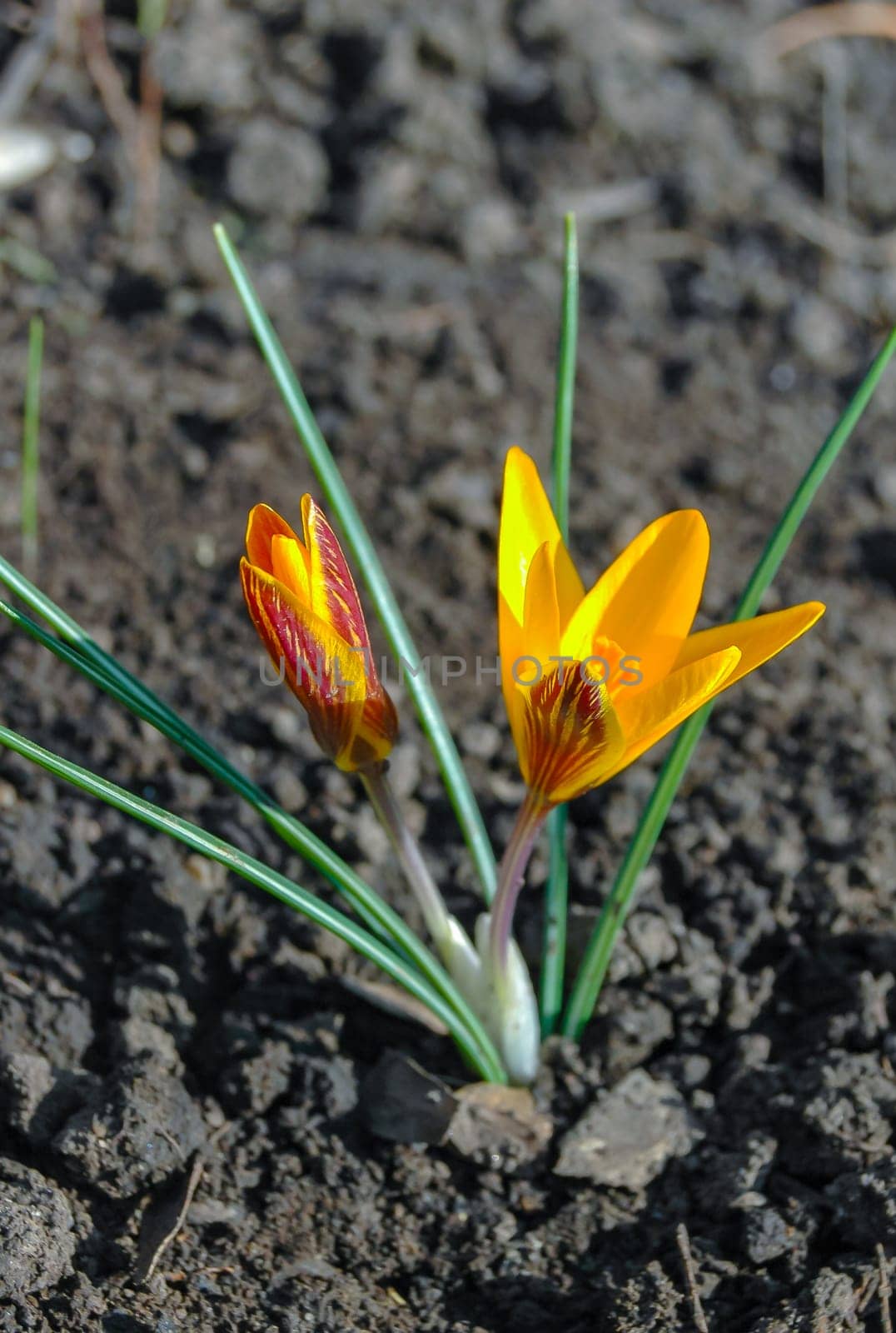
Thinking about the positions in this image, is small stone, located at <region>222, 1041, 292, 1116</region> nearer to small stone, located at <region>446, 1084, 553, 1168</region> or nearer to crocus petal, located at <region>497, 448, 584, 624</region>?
small stone, located at <region>446, 1084, 553, 1168</region>

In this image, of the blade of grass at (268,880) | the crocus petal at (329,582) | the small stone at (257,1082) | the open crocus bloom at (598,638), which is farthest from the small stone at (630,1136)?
the crocus petal at (329,582)

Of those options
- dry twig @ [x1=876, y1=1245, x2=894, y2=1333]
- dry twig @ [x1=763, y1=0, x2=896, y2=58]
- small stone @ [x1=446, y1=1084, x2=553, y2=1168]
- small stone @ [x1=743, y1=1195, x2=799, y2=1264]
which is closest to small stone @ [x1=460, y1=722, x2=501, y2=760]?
small stone @ [x1=446, y1=1084, x2=553, y2=1168]

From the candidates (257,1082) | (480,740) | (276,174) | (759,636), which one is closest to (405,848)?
(257,1082)

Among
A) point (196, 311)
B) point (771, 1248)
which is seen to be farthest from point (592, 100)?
point (771, 1248)

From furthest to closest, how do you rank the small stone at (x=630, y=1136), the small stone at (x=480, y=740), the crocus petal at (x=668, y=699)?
the small stone at (x=480, y=740) → the small stone at (x=630, y=1136) → the crocus petal at (x=668, y=699)

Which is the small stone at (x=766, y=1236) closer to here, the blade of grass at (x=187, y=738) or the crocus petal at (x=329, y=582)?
the blade of grass at (x=187, y=738)

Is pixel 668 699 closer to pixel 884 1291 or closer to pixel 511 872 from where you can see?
pixel 511 872
